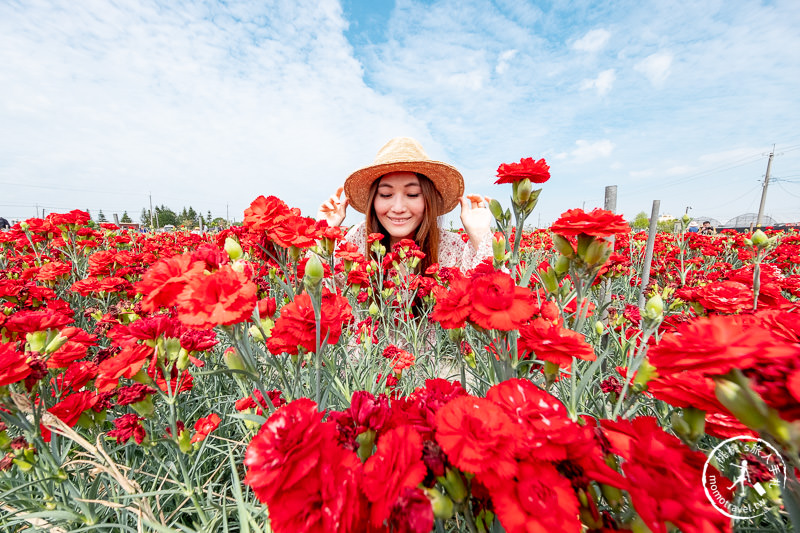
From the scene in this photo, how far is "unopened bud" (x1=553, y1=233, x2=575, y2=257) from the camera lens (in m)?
0.82

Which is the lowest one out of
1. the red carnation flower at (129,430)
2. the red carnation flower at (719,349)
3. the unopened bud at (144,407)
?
the red carnation flower at (129,430)

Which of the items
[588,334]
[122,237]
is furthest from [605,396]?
[122,237]

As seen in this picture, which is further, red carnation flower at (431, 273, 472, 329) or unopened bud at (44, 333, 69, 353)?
unopened bud at (44, 333, 69, 353)

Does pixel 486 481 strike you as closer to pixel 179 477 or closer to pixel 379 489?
pixel 379 489

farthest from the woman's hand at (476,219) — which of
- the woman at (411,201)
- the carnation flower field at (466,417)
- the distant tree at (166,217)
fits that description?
the distant tree at (166,217)

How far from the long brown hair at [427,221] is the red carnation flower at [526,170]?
132cm

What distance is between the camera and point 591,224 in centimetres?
75

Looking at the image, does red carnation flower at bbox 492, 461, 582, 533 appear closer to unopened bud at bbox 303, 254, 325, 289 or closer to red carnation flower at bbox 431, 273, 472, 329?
red carnation flower at bbox 431, 273, 472, 329

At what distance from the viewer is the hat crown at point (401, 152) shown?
2089 mm

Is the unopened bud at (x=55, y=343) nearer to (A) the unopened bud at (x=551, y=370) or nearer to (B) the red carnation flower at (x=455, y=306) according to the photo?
(B) the red carnation flower at (x=455, y=306)

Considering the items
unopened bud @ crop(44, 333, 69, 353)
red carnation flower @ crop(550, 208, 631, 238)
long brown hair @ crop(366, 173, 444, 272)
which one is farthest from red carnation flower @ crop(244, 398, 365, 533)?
long brown hair @ crop(366, 173, 444, 272)

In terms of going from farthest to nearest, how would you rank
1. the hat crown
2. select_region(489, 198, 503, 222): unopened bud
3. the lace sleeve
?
the lace sleeve, the hat crown, select_region(489, 198, 503, 222): unopened bud

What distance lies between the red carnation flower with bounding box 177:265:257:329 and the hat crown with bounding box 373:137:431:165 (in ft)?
5.41

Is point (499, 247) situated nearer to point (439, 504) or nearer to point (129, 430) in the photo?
point (439, 504)
